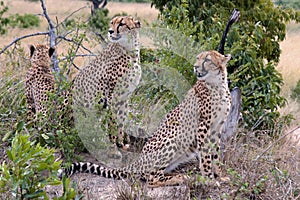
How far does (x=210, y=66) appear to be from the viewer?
14.6ft

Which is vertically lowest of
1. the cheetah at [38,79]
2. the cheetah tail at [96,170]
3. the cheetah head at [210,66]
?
the cheetah tail at [96,170]

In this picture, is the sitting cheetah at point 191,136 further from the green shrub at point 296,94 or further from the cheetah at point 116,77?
the green shrub at point 296,94

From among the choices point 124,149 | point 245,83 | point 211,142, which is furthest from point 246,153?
point 245,83

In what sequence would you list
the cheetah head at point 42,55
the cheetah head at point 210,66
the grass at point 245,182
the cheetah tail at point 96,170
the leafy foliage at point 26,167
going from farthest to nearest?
the cheetah head at point 42,55 < the cheetah tail at point 96,170 < the cheetah head at point 210,66 < the grass at point 245,182 < the leafy foliage at point 26,167

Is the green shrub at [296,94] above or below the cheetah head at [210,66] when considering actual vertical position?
below

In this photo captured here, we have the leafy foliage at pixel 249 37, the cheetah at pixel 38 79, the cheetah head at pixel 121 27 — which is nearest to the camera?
the cheetah head at pixel 121 27

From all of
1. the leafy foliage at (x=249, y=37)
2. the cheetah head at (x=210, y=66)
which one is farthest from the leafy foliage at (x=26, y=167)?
the leafy foliage at (x=249, y=37)

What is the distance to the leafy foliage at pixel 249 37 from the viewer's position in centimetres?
605

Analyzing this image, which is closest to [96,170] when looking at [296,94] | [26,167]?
[26,167]

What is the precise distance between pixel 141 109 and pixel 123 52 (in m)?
0.67

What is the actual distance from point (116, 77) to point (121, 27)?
44 centimetres

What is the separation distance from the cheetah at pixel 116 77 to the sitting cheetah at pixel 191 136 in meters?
0.49

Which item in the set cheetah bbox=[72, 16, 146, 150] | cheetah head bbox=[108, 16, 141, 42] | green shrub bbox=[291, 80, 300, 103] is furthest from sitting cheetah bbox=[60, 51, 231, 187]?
green shrub bbox=[291, 80, 300, 103]

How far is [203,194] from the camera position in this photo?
4.36m
